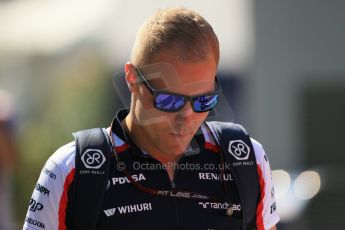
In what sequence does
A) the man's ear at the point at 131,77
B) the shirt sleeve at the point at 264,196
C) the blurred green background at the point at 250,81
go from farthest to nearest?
1. the blurred green background at the point at 250,81
2. the shirt sleeve at the point at 264,196
3. the man's ear at the point at 131,77

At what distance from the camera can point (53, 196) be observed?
2.68 m

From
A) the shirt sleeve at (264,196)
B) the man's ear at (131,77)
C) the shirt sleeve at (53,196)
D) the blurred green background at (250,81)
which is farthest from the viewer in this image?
the blurred green background at (250,81)

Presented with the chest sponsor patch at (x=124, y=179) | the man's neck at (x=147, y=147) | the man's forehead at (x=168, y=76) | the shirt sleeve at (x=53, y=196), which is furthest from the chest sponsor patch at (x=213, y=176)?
the shirt sleeve at (x=53, y=196)

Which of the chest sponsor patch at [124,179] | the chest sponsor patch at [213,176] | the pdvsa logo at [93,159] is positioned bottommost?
the chest sponsor patch at [213,176]

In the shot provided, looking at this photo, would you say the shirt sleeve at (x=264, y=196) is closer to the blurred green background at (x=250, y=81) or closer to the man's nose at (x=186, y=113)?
the man's nose at (x=186, y=113)

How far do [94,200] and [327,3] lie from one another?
8.74 meters

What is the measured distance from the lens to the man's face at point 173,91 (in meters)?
2.68

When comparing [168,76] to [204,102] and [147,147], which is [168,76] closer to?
[204,102]

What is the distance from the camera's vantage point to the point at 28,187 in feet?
31.2

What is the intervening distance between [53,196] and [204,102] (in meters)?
0.60

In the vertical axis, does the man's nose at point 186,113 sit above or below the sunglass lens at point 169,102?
below

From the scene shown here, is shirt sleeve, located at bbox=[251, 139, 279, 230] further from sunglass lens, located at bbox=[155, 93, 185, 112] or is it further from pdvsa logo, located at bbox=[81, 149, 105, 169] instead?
pdvsa logo, located at bbox=[81, 149, 105, 169]

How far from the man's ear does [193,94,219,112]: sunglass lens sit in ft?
0.74

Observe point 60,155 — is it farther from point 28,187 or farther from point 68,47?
point 68,47
